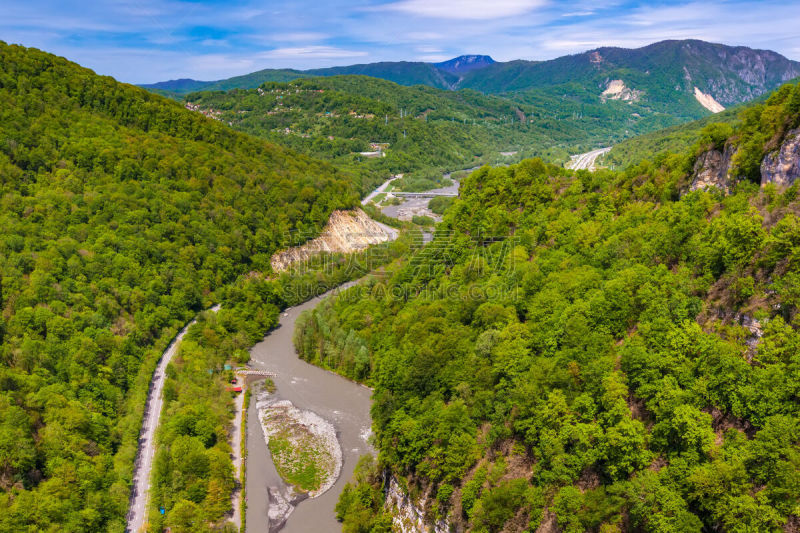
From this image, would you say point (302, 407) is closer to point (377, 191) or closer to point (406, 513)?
point (406, 513)

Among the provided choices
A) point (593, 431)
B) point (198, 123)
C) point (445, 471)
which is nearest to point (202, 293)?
point (198, 123)

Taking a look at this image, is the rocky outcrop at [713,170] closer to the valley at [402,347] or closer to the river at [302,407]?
the valley at [402,347]

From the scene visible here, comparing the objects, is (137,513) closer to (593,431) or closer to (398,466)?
(398,466)

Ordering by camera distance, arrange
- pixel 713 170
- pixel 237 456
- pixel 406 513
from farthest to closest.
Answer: pixel 237 456
pixel 713 170
pixel 406 513

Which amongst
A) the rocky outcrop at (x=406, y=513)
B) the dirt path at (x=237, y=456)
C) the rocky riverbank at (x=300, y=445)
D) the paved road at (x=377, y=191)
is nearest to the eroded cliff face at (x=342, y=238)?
the paved road at (x=377, y=191)

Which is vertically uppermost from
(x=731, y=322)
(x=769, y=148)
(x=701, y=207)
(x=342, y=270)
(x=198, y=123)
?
(x=198, y=123)

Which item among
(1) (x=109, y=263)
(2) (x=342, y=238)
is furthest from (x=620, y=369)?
(2) (x=342, y=238)
